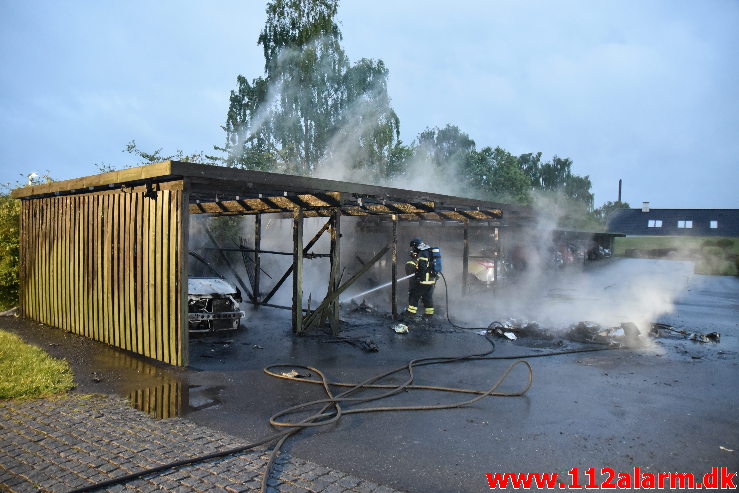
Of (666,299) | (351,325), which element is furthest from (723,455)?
(666,299)

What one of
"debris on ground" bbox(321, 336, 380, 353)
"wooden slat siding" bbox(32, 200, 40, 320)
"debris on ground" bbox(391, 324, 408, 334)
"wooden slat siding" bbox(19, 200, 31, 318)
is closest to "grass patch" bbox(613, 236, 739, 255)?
"debris on ground" bbox(391, 324, 408, 334)

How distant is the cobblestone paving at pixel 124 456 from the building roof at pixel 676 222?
2307 inches

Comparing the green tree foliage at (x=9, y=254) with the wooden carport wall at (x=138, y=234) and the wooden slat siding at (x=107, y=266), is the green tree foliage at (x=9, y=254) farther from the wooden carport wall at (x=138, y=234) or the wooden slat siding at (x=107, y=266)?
the wooden slat siding at (x=107, y=266)

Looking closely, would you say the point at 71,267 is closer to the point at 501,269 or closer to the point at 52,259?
the point at 52,259

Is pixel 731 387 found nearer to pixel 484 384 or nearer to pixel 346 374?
pixel 484 384

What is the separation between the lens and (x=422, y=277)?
34.2 ft

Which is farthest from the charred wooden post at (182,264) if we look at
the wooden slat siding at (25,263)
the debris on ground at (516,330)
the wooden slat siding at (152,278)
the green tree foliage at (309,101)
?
the green tree foliage at (309,101)

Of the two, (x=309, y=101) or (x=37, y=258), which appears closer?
(x=37, y=258)

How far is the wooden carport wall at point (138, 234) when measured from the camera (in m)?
6.55

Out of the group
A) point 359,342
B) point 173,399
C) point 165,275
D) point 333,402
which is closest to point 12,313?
point 165,275

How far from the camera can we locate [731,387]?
616 cm

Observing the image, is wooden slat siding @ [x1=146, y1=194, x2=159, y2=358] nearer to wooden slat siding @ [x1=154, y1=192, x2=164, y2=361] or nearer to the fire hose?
wooden slat siding @ [x1=154, y1=192, x2=164, y2=361]

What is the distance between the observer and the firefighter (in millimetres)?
10391

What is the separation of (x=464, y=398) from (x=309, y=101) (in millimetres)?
21996
